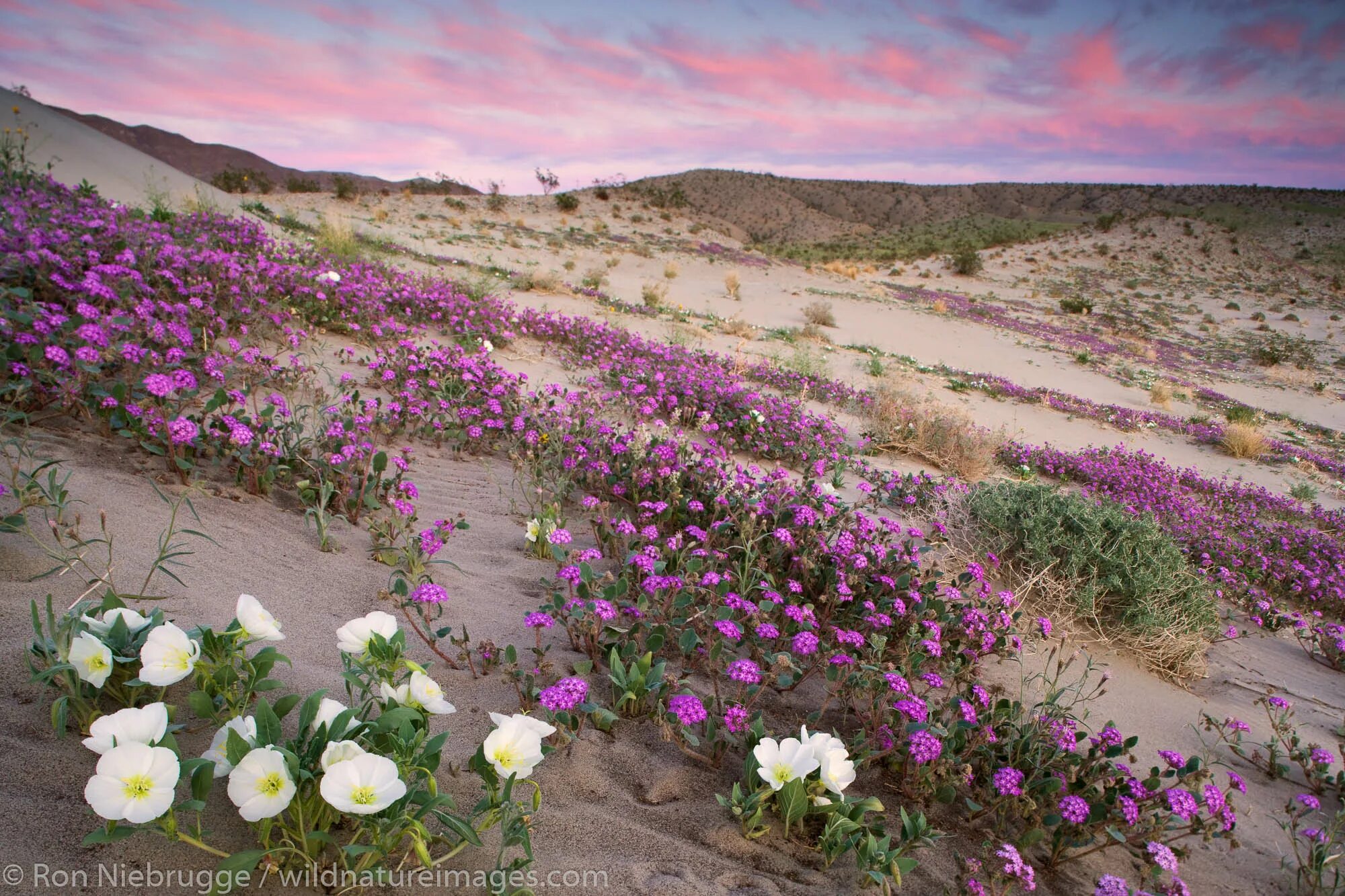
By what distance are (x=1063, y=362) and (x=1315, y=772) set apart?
17.6m

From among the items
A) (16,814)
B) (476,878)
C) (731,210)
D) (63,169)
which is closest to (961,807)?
(476,878)

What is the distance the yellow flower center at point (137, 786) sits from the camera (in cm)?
146

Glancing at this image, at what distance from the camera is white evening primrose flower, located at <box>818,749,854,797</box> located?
2125mm

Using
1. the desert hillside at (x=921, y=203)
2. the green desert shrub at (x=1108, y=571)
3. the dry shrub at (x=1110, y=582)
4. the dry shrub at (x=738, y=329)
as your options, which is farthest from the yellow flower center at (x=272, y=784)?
the desert hillside at (x=921, y=203)

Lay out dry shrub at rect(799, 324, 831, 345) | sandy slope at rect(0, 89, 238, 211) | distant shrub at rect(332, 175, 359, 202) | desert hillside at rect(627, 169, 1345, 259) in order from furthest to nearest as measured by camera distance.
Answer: desert hillside at rect(627, 169, 1345, 259) → distant shrub at rect(332, 175, 359, 202) → dry shrub at rect(799, 324, 831, 345) → sandy slope at rect(0, 89, 238, 211)

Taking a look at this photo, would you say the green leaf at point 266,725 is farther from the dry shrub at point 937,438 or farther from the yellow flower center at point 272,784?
the dry shrub at point 937,438

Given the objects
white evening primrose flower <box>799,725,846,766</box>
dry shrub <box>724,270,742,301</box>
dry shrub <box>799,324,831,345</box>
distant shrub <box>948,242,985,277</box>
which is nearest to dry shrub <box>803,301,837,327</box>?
dry shrub <box>799,324,831,345</box>

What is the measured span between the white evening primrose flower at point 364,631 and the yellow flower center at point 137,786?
1.89 feet

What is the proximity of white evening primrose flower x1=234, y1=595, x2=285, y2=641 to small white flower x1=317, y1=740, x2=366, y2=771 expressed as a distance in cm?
54

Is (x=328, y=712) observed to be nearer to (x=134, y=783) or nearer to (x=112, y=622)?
(x=134, y=783)

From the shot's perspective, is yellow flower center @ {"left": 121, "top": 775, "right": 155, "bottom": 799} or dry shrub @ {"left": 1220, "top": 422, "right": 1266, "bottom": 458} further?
dry shrub @ {"left": 1220, "top": 422, "right": 1266, "bottom": 458}

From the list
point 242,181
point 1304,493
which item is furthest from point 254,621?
point 242,181

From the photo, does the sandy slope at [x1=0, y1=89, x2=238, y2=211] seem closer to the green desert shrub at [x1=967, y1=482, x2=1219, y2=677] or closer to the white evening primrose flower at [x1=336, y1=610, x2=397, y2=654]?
the white evening primrose flower at [x1=336, y1=610, x2=397, y2=654]

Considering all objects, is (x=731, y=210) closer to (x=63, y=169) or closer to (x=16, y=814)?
(x=63, y=169)
